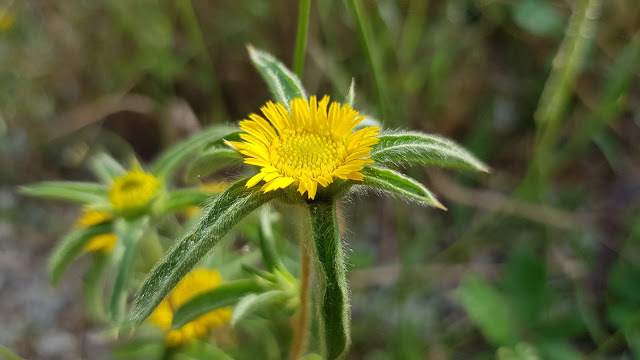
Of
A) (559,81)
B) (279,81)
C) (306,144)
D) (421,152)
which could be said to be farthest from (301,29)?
(559,81)

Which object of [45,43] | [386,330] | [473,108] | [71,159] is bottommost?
[386,330]

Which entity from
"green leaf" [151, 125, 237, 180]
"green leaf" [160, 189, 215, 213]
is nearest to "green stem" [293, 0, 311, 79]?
"green leaf" [151, 125, 237, 180]

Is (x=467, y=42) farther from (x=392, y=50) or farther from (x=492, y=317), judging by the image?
(x=492, y=317)

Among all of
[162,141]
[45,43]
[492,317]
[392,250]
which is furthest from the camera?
[45,43]

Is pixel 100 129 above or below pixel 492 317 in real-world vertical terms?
above

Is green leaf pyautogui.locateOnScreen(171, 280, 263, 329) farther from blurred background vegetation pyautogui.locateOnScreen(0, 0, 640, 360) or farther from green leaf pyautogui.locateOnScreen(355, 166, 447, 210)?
blurred background vegetation pyautogui.locateOnScreen(0, 0, 640, 360)

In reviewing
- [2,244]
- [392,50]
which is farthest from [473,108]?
[2,244]
